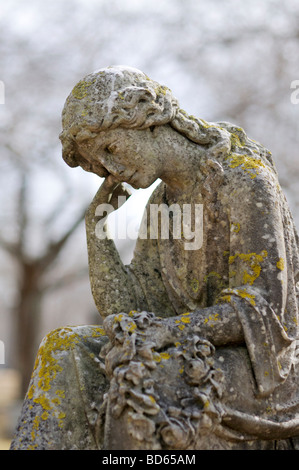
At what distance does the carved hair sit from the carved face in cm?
4

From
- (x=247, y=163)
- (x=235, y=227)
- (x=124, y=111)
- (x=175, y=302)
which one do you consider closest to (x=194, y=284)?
(x=175, y=302)

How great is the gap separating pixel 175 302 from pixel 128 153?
2.56 feet

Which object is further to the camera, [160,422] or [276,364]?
[276,364]

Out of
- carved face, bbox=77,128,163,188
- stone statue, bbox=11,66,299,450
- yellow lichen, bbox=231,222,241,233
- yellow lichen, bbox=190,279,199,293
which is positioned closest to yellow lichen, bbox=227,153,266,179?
stone statue, bbox=11,66,299,450

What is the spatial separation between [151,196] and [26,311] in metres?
8.34

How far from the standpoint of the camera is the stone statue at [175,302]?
2.58 meters

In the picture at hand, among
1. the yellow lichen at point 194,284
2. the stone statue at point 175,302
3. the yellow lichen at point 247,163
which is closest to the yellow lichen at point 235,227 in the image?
the stone statue at point 175,302

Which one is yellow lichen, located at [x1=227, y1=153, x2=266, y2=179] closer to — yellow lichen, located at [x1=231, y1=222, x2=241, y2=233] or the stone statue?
the stone statue

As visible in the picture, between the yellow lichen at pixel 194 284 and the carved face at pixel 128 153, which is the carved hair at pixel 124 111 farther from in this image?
A: the yellow lichen at pixel 194 284

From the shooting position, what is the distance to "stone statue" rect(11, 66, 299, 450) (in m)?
2.58

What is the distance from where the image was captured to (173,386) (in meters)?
2.59
